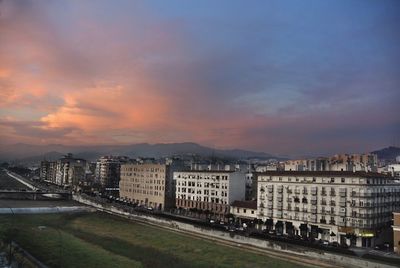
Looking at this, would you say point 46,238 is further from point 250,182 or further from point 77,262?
point 250,182

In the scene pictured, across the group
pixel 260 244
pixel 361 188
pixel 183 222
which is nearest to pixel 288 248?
pixel 260 244

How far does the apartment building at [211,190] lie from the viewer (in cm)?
7325

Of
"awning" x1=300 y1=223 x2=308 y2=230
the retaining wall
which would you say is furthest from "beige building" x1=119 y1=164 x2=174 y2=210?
"awning" x1=300 y1=223 x2=308 y2=230

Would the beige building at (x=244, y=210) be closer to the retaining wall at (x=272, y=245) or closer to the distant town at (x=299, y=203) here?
the distant town at (x=299, y=203)

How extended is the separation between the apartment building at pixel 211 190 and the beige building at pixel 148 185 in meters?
5.97

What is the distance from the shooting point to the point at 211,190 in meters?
76.4

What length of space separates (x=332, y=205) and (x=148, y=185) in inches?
1982

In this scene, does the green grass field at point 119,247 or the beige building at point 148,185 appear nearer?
the green grass field at point 119,247

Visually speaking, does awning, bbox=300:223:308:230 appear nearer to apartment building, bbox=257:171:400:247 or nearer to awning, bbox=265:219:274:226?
apartment building, bbox=257:171:400:247

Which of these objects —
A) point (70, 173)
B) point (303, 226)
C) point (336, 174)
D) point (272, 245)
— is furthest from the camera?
point (70, 173)

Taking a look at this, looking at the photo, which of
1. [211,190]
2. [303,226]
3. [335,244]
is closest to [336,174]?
[303,226]

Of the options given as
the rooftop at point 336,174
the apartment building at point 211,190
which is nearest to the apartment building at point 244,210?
the apartment building at point 211,190

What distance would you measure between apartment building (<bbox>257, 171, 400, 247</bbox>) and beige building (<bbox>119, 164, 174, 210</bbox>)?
31403mm

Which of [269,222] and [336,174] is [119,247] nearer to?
[269,222]
